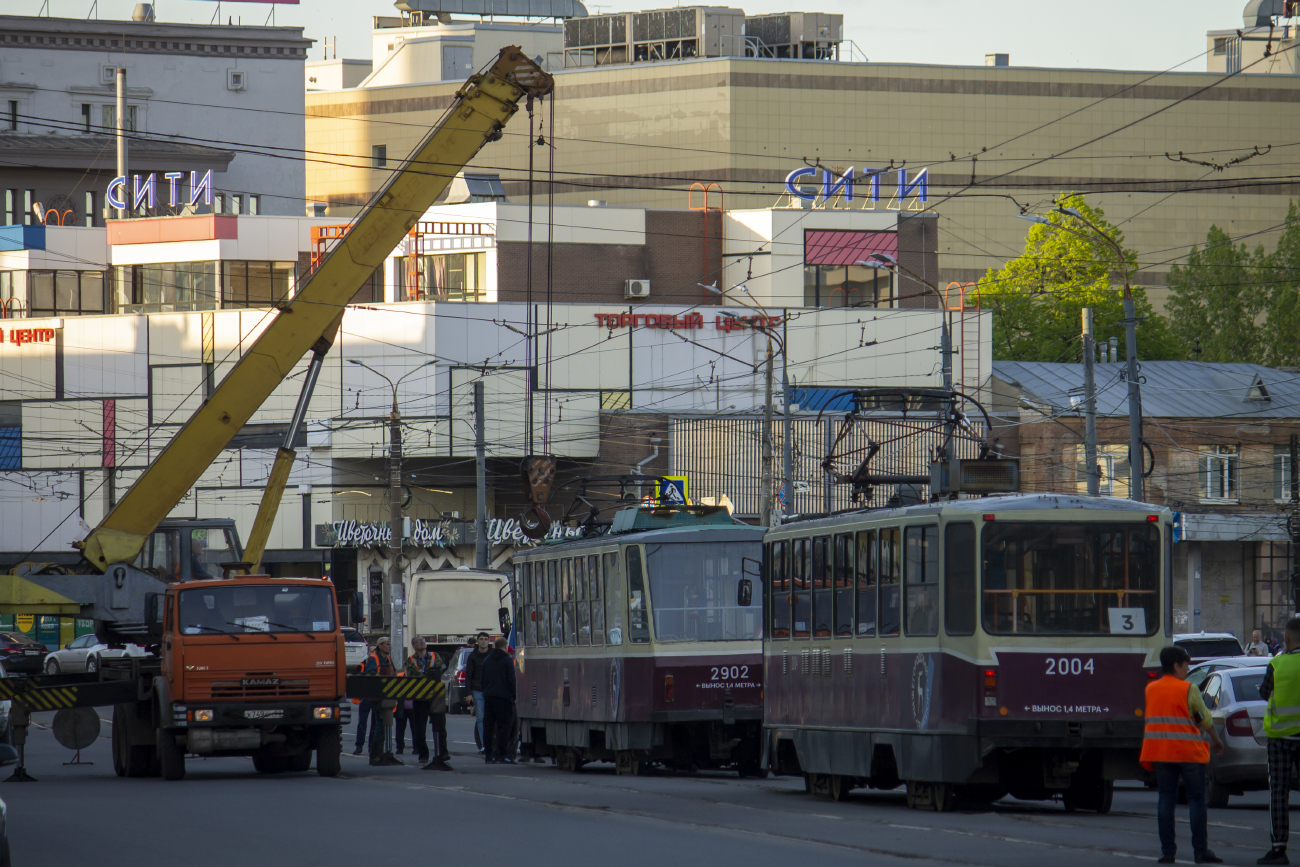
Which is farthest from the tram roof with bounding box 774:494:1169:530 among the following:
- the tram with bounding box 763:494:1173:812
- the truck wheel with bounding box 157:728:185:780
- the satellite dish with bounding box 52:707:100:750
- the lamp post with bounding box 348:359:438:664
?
the lamp post with bounding box 348:359:438:664

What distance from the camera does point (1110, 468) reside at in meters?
57.8

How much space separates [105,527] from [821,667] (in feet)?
32.1

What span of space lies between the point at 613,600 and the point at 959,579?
23.8ft

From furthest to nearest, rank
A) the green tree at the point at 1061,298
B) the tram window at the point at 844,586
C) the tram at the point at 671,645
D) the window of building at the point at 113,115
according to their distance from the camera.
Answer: the window of building at the point at 113,115
the green tree at the point at 1061,298
the tram at the point at 671,645
the tram window at the point at 844,586

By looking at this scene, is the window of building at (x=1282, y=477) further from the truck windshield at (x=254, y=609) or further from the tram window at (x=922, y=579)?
the tram window at (x=922, y=579)

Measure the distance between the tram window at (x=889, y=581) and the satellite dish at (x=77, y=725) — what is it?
36.0 feet

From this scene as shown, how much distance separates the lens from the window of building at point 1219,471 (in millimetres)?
57094

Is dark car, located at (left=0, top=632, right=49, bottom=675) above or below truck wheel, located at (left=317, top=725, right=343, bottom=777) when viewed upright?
below

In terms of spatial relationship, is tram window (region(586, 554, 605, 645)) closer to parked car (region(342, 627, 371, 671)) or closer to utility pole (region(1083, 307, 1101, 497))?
utility pole (region(1083, 307, 1101, 497))

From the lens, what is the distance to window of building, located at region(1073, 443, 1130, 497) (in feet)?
187

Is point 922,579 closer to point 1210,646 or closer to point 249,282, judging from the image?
point 1210,646

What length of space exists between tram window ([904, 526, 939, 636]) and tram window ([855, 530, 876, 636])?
2.04 ft

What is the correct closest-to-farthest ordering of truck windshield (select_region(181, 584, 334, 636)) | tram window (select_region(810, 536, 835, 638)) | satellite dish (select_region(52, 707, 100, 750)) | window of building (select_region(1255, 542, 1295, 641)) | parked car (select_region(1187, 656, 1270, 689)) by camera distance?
tram window (select_region(810, 536, 835, 638)) → parked car (select_region(1187, 656, 1270, 689)) → truck windshield (select_region(181, 584, 334, 636)) → satellite dish (select_region(52, 707, 100, 750)) → window of building (select_region(1255, 542, 1295, 641))

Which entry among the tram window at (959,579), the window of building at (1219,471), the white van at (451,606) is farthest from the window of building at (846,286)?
the tram window at (959,579)
